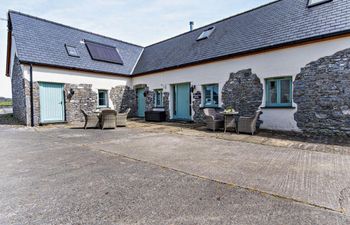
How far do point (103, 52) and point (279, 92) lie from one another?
36.8 feet

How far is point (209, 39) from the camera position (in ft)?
37.9

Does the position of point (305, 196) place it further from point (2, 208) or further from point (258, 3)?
point (258, 3)

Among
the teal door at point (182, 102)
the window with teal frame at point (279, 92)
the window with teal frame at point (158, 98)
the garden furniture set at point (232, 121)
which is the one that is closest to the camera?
the garden furniture set at point (232, 121)

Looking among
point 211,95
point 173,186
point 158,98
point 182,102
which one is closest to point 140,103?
point 158,98

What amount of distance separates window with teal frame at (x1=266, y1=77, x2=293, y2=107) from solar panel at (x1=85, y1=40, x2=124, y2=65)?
10.2 metres

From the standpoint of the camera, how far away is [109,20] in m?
11.7

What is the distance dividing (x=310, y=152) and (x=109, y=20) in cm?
1173

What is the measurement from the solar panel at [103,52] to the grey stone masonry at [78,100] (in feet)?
7.46

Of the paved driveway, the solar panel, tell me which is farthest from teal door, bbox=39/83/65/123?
the paved driveway

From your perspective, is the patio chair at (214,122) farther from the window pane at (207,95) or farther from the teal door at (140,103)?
the teal door at (140,103)

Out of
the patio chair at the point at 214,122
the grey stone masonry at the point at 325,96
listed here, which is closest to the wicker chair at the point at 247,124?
the patio chair at the point at 214,122

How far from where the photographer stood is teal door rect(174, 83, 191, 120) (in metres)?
11.3

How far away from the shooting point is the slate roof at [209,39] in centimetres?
767

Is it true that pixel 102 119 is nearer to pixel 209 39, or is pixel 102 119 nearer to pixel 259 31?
pixel 209 39
